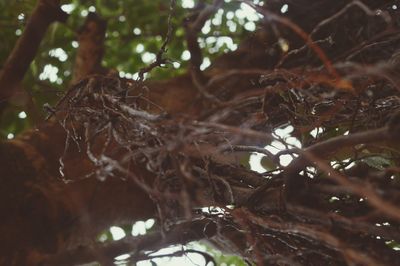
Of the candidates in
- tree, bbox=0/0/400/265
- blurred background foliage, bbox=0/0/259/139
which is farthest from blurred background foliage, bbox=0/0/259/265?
tree, bbox=0/0/400/265

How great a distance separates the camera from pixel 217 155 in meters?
1.01

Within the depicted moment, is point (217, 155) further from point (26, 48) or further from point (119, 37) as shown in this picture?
point (119, 37)

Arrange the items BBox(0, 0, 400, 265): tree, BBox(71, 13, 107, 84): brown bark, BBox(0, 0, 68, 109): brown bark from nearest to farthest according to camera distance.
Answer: BBox(0, 0, 400, 265): tree < BBox(0, 0, 68, 109): brown bark < BBox(71, 13, 107, 84): brown bark

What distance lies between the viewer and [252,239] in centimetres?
84

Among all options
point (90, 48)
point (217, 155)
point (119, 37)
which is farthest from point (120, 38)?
point (217, 155)

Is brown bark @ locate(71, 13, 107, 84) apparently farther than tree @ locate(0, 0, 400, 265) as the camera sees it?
Yes

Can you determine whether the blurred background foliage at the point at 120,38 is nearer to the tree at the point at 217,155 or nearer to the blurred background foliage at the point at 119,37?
the blurred background foliage at the point at 119,37

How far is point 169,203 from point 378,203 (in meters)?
0.56

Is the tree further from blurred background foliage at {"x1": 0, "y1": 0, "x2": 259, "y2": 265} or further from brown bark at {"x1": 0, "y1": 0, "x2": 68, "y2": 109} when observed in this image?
blurred background foliage at {"x1": 0, "y1": 0, "x2": 259, "y2": 265}

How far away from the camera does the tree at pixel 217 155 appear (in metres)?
0.73

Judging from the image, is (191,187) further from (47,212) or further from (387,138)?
(47,212)

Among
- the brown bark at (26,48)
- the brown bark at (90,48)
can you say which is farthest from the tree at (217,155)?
the brown bark at (90,48)

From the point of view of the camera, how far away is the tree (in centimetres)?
73

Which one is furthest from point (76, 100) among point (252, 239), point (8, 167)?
point (252, 239)
